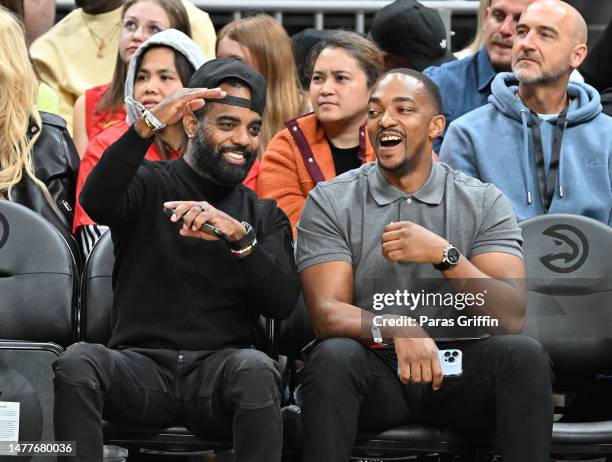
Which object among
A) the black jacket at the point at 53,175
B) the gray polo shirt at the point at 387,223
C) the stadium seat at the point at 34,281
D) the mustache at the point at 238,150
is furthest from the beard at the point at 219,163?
the black jacket at the point at 53,175

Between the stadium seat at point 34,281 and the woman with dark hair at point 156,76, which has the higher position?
the woman with dark hair at point 156,76

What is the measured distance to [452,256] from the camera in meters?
4.20

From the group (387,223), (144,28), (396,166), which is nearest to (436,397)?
(387,223)

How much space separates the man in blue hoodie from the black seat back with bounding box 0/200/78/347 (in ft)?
5.53

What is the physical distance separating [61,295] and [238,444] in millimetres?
960

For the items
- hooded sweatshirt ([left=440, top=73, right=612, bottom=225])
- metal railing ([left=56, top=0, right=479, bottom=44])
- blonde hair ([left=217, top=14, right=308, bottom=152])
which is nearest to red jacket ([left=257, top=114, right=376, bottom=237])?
blonde hair ([left=217, top=14, right=308, bottom=152])

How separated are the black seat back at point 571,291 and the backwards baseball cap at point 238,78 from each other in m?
1.05

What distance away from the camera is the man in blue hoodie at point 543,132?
17.1 ft

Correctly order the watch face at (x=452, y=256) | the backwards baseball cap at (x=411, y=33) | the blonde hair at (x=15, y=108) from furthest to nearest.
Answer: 1. the backwards baseball cap at (x=411, y=33)
2. the blonde hair at (x=15, y=108)
3. the watch face at (x=452, y=256)

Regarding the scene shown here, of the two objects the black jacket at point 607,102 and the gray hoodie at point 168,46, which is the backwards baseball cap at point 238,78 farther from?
the black jacket at point 607,102

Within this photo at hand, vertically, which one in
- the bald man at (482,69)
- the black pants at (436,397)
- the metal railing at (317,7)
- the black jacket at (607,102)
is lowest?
the black pants at (436,397)

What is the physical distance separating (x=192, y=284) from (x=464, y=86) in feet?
7.56

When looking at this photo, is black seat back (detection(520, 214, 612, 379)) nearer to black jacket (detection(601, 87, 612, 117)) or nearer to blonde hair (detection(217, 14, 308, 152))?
black jacket (detection(601, 87, 612, 117))

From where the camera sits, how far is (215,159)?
4375mm
